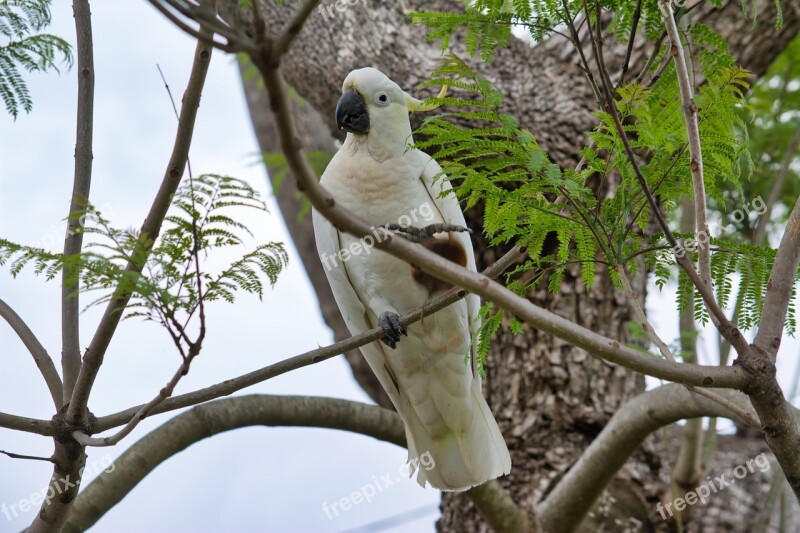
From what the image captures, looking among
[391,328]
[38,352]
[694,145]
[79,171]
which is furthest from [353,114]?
[694,145]

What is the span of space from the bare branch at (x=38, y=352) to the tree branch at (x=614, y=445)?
1920 millimetres

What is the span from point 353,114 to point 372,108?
0.25ft

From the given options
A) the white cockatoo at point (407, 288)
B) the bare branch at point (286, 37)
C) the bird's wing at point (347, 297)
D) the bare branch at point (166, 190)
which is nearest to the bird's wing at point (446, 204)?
the white cockatoo at point (407, 288)

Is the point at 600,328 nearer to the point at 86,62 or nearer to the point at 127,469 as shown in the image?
the point at 127,469

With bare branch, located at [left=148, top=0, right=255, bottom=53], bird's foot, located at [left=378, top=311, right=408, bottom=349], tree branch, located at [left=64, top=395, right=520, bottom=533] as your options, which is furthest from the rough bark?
bare branch, located at [left=148, top=0, right=255, bottom=53]

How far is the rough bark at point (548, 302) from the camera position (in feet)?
11.9

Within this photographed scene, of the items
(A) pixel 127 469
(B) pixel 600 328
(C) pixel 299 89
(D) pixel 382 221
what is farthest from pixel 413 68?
(A) pixel 127 469

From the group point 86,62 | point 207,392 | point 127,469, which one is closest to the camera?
point 207,392

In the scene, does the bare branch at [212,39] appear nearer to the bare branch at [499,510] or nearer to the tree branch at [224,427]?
the tree branch at [224,427]

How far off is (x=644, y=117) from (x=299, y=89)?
239 cm

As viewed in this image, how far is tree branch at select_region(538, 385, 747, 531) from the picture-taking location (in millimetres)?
2854

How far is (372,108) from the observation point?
9.76 ft

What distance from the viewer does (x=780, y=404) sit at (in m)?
1.80

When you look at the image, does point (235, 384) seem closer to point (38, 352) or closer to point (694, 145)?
point (38, 352)
